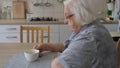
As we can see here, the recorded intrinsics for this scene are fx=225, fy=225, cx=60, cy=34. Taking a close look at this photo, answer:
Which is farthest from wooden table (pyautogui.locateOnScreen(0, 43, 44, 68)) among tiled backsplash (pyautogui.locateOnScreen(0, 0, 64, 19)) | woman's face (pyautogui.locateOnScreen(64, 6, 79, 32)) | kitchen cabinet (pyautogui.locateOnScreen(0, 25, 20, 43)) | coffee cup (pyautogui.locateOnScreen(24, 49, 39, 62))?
tiled backsplash (pyautogui.locateOnScreen(0, 0, 64, 19))

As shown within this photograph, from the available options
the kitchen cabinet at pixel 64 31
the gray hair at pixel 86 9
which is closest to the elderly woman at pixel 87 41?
the gray hair at pixel 86 9

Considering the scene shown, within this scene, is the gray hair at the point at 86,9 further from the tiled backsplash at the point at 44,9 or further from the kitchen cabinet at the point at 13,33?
the tiled backsplash at the point at 44,9

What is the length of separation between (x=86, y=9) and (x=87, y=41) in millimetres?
164

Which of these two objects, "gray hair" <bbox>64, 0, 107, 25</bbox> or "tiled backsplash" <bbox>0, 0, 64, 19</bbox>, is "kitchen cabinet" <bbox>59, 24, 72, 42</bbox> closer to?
"tiled backsplash" <bbox>0, 0, 64, 19</bbox>

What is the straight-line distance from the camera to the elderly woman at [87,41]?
101cm

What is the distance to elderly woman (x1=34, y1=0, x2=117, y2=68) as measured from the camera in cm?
Answer: 101

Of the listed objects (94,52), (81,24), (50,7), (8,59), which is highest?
(50,7)

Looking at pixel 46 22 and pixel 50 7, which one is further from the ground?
pixel 50 7

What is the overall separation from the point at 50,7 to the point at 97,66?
3.03m

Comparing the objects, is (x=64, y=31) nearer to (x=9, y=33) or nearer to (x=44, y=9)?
(x=44, y=9)

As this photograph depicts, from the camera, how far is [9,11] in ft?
13.2

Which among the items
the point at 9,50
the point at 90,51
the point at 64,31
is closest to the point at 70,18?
the point at 90,51

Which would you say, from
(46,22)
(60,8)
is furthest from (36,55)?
(60,8)

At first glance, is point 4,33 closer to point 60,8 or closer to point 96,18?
point 60,8
